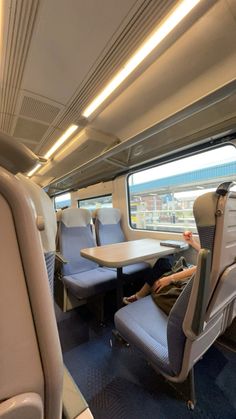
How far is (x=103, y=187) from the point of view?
376cm

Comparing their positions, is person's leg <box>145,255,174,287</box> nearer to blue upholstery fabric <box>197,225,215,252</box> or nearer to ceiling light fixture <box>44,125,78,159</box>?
blue upholstery fabric <box>197,225,215,252</box>

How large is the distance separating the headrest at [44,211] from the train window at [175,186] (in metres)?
1.92

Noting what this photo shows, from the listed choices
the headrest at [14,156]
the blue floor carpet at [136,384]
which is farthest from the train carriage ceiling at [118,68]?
the blue floor carpet at [136,384]

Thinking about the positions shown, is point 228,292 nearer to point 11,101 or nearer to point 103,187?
point 11,101

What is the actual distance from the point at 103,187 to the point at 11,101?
6.88 ft

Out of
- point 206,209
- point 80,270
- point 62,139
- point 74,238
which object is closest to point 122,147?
point 62,139

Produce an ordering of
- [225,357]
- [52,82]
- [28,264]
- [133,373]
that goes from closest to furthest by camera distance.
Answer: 1. [28,264]
2. [133,373]
3. [225,357]
4. [52,82]

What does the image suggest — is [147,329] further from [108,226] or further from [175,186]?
[108,226]

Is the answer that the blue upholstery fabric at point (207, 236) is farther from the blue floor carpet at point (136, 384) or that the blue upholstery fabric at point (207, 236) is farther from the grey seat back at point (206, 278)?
the blue floor carpet at point (136, 384)

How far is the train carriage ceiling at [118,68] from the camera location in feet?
3.75

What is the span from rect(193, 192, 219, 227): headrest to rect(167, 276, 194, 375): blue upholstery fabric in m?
0.28

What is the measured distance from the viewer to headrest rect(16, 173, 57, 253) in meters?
0.40

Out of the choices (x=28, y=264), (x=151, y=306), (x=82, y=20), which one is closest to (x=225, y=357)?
(x=151, y=306)

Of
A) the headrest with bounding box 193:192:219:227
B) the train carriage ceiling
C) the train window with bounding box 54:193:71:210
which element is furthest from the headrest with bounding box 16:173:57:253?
the train window with bounding box 54:193:71:210
